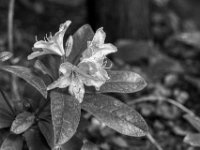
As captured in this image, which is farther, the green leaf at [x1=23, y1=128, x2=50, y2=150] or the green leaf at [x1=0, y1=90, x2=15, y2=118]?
the green leaf at [x1=0, y1=90, x2=15, y2=118]

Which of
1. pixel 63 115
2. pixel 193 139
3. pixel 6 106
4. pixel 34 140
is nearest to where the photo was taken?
pixel 63 115

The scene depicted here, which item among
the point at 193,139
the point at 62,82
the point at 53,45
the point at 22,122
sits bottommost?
the point at 193,139

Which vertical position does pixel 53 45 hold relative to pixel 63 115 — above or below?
above

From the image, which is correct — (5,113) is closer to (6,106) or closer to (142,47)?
(6,106)

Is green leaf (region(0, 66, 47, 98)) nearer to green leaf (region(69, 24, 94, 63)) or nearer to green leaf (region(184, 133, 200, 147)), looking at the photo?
green leaf (region(69, 24, 94, 63))

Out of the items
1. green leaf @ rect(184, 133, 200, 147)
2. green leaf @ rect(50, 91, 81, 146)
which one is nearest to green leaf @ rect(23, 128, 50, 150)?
green leaf @ rect(50, 91, 81, 146)

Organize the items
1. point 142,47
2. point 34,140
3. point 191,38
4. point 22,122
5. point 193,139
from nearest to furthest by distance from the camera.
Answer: point 22,122 < point 34,140 < point 193,139 < point 142,47 < point 191,38

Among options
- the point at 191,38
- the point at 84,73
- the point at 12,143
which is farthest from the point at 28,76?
the point at 191,38
